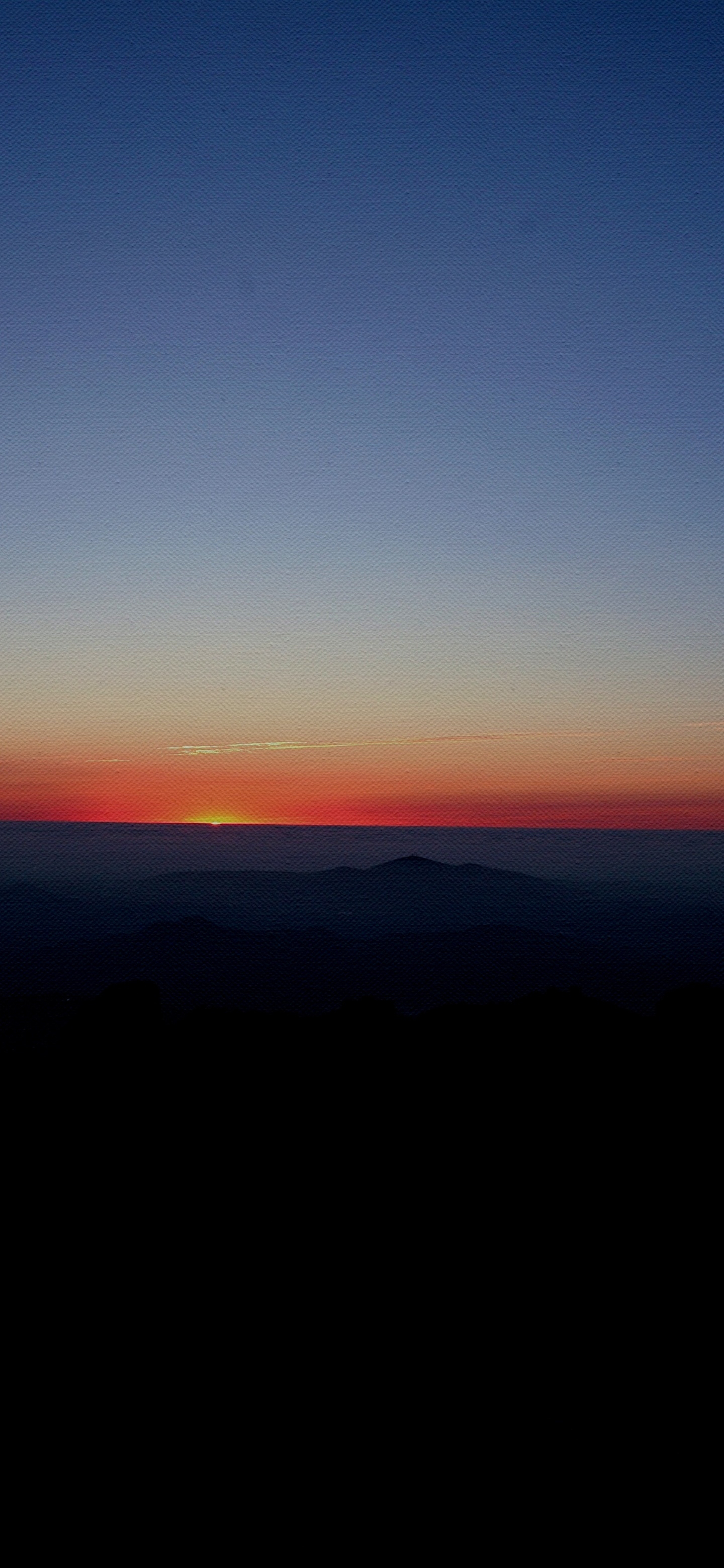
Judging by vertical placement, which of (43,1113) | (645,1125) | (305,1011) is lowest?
(305,1011)

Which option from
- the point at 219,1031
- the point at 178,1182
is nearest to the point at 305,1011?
the point at 219,1031

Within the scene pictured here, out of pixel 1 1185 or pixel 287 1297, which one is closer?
pixel 287 1297

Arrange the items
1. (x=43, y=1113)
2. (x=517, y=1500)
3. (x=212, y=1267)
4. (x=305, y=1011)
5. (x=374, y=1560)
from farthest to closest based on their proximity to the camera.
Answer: (x=305, y=1011) → (x=43, y=1113) → (x=212, y=1267) → (x=517, y=1500) → (x=374, y=1560)

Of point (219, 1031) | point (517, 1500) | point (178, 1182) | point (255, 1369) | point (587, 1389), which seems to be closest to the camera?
point (517, 1500)

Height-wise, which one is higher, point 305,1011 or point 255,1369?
point 255,1369

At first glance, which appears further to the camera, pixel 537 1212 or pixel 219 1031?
pixel 219 1031

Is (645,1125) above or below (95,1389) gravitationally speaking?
above

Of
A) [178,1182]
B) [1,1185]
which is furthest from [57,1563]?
[1,1185]

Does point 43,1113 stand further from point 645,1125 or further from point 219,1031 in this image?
point 645,1125

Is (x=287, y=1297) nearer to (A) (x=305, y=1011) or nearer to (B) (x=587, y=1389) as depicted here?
(B) (x=587, y=1389)
